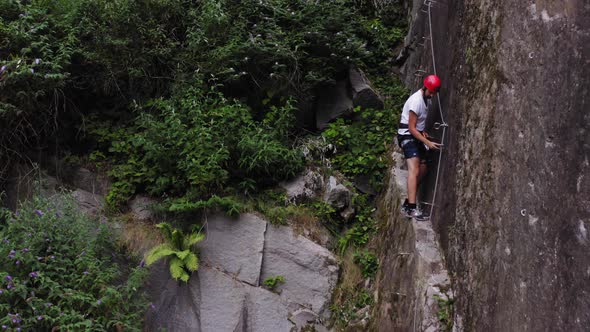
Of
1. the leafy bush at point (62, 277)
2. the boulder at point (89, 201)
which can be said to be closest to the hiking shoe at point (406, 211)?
the leafy bush at point (62, 277)

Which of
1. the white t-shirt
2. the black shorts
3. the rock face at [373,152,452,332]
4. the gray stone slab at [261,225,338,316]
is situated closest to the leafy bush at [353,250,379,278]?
the rock face at [373,152,452,332]

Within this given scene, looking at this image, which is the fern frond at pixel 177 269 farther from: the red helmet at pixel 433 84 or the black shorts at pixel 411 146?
the red helmet at pixel 433 84

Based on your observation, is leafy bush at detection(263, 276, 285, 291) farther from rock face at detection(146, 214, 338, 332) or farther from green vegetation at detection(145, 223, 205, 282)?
green vegetation at detection(145, 223, 205, 282)

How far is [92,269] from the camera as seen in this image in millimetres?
7152

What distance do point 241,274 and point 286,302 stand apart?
76 centimetres

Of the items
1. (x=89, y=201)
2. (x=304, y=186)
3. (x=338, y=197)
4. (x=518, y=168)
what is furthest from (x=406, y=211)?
(x=89, y=201)

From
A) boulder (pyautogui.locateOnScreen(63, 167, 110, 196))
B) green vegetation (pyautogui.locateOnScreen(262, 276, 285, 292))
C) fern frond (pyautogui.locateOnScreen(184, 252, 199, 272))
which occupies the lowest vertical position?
green vegetation (pyautogui.locateOnScreen(262, 276, 285, 292))

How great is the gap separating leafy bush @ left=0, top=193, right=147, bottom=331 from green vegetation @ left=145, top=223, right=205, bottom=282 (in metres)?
0.38

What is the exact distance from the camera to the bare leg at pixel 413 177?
7102 mm

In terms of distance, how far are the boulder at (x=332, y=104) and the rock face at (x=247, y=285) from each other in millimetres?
2339

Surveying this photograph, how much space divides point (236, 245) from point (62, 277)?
243 cm

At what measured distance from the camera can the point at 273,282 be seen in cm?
824

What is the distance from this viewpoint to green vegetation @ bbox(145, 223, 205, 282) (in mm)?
7832

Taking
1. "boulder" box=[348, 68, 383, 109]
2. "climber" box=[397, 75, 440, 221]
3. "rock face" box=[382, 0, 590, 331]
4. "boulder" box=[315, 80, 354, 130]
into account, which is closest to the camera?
"rock face" box=[382, 0, 590, 331]
